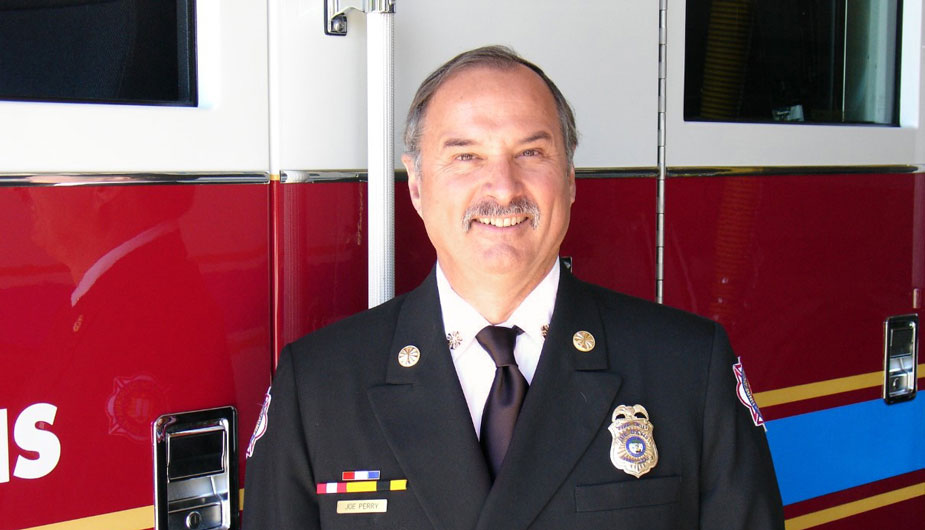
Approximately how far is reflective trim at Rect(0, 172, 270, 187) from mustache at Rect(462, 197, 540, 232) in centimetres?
34

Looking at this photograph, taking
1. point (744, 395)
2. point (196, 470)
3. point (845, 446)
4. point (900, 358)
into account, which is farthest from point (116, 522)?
point (900, 358)

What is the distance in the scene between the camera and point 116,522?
1.57 meters

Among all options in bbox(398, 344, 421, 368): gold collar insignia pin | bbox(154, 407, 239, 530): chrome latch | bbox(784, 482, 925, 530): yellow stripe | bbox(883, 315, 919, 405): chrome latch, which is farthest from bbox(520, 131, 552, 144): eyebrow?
bbox(883, 315, 919, 405): chrome latch

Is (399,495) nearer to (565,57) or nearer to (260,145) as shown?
(260,145)

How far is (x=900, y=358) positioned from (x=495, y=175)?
154 centimetres

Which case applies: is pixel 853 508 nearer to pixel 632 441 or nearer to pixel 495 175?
pixel 632 441

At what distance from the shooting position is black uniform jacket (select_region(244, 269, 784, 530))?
1.55 m

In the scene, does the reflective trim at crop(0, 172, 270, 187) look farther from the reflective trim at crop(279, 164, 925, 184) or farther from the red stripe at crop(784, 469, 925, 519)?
the red stripe at crop(784, 469, 925, 519)

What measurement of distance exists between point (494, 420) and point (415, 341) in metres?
0.18

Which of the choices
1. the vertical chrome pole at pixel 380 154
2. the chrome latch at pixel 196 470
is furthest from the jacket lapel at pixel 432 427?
the chrome latch at pixel 196 470

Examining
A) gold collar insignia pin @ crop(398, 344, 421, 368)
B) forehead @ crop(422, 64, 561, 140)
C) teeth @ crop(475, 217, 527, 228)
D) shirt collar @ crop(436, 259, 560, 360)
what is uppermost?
forehead @ crop(422, 64, 561, 140)

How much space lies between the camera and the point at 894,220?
265cm

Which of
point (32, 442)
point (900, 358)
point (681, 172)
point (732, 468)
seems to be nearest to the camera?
point (32, 442)

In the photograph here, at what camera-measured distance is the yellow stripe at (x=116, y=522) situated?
1522 millimetres
